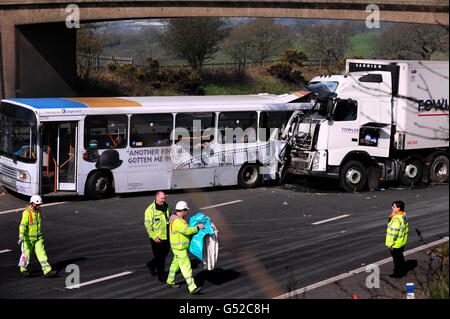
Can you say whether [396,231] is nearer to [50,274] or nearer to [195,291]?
[195,291]

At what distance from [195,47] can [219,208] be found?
3152cm

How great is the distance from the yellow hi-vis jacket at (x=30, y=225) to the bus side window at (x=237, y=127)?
9.43m

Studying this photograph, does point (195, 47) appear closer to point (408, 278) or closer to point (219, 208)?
point (219, 208)

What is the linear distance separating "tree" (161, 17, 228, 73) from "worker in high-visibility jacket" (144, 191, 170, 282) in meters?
36.8

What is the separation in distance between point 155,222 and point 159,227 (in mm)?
124

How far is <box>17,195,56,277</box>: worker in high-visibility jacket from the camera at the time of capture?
13.1 metres

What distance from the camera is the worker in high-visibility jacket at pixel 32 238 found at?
13109mm

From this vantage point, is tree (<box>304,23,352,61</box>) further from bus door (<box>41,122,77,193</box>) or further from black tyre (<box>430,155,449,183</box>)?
bus door (<box>41,122,77,193</box>)

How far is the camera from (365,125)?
22.0 meters

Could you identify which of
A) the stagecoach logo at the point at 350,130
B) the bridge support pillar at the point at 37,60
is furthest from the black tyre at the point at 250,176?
the bridge support pillar at the point at 37,60

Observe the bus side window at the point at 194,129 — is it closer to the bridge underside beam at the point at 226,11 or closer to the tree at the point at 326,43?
the bridge underside beam at the point at 226,11

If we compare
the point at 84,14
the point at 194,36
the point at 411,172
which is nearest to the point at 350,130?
the point at 411,172

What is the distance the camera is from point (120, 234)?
1677cm
